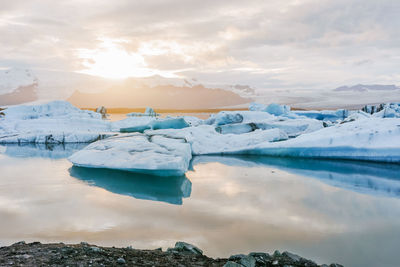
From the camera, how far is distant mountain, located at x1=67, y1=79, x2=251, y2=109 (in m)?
74.1

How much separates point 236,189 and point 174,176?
124cm

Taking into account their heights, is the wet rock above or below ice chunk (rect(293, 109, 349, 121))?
below

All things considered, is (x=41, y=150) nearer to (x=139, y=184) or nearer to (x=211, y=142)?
(x=211, y=142)

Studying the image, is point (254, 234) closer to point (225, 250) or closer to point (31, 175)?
point (225, 250)

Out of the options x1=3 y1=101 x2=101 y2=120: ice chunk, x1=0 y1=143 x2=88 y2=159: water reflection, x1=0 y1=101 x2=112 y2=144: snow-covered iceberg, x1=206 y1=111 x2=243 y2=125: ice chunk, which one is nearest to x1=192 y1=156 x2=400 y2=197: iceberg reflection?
x1=0 y1=143 x2=88 y2=159: water reflection

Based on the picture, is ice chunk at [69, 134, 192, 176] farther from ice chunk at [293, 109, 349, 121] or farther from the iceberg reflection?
ice chunk at [293, 109, 349, 121]

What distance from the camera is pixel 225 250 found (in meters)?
2.42

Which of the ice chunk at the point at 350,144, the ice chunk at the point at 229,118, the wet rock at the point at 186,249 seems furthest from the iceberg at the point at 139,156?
the ice chunk at the point at 229,118

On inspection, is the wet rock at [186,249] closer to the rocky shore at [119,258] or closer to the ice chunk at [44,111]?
the rocky shore at [119,258]

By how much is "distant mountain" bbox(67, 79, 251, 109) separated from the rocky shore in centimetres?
7161

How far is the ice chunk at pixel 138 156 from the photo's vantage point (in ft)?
16.6

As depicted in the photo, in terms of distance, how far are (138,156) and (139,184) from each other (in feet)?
2.61

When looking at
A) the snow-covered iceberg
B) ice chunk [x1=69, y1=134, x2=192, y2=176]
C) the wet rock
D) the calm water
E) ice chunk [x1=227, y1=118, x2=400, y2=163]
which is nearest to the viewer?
the wet rock

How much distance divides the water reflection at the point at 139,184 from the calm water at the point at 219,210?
15mm
